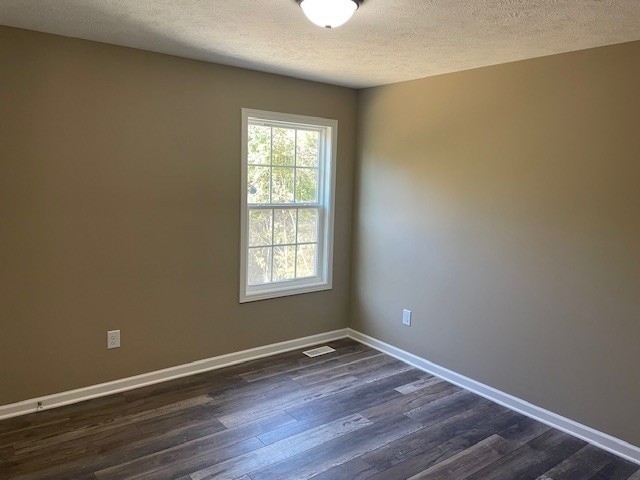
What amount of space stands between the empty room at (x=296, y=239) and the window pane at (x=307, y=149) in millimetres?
20

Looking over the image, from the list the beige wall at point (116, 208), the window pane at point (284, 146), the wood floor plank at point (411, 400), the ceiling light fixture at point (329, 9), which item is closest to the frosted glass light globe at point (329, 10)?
the ceiling light fixture at point (329, 9)

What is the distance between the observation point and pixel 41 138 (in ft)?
9.02

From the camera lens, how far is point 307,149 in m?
4.00

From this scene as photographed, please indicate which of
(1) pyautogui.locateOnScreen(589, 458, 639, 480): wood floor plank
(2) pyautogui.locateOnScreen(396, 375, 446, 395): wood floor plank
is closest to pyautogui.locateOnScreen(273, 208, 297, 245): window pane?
(2) pyautogui.locateOnScreen(396, 375, 446, 395): wood floor plank

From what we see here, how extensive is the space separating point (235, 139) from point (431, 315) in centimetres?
203

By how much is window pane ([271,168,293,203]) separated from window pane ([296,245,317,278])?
456 mm

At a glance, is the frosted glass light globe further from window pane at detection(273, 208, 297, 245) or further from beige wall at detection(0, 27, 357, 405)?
window pane at detection(273, 208, 297, 245)

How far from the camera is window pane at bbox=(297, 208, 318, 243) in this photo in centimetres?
404

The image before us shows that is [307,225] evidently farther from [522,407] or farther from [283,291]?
[522,407]

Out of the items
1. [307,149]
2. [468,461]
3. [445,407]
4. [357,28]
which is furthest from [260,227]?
[468,461]

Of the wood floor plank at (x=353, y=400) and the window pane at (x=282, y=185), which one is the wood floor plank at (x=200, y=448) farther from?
the window pane at (x=282, y=185)

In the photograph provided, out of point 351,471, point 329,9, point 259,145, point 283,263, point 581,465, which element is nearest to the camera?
point 329,9

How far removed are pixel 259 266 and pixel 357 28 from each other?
6.74 ft

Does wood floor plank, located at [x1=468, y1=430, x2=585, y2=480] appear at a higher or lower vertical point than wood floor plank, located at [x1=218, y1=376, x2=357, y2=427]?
lower
